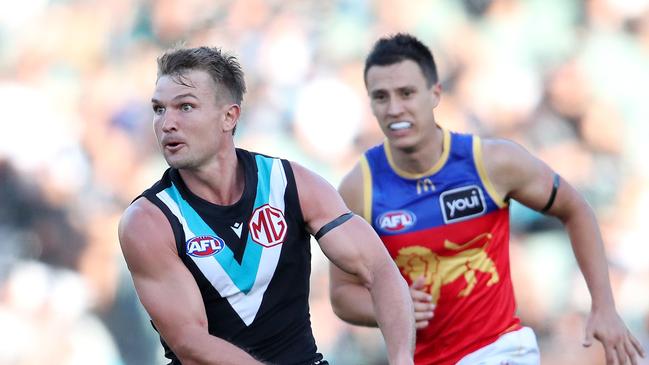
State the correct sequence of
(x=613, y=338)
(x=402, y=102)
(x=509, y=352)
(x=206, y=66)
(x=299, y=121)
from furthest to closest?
(x=299, y=121)
(x=402, y=102)
(x=509, y=352)
(x=613, y=338)
(x=206, y=66)

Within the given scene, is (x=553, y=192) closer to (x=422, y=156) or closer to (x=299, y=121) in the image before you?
(x=422, y=156)

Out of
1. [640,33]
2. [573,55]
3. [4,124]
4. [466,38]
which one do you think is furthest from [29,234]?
[640,33]

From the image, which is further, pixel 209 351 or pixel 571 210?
pixel 571 210

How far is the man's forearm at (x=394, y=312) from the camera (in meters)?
3.98

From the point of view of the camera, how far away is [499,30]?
805 cm

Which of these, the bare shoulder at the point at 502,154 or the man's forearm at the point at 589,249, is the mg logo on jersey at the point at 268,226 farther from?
the man's forearm at the point at 589,249

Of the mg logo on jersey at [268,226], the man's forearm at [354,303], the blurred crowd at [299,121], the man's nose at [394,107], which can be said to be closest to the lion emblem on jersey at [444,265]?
the man's forearm at [354,303]

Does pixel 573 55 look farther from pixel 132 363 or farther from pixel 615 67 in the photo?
pixel 132 363

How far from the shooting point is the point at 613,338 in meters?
5.00

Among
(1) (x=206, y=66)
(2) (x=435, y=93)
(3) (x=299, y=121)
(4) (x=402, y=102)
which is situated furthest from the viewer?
(3) (x=299, y=121)

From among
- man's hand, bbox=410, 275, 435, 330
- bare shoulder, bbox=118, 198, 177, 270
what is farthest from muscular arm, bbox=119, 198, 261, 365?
man's hand, bbox=410, 275, 435, 330

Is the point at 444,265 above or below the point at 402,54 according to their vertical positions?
below

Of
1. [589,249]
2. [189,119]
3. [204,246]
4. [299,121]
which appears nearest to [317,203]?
[204,246]

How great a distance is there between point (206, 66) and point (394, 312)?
3.82 feet
